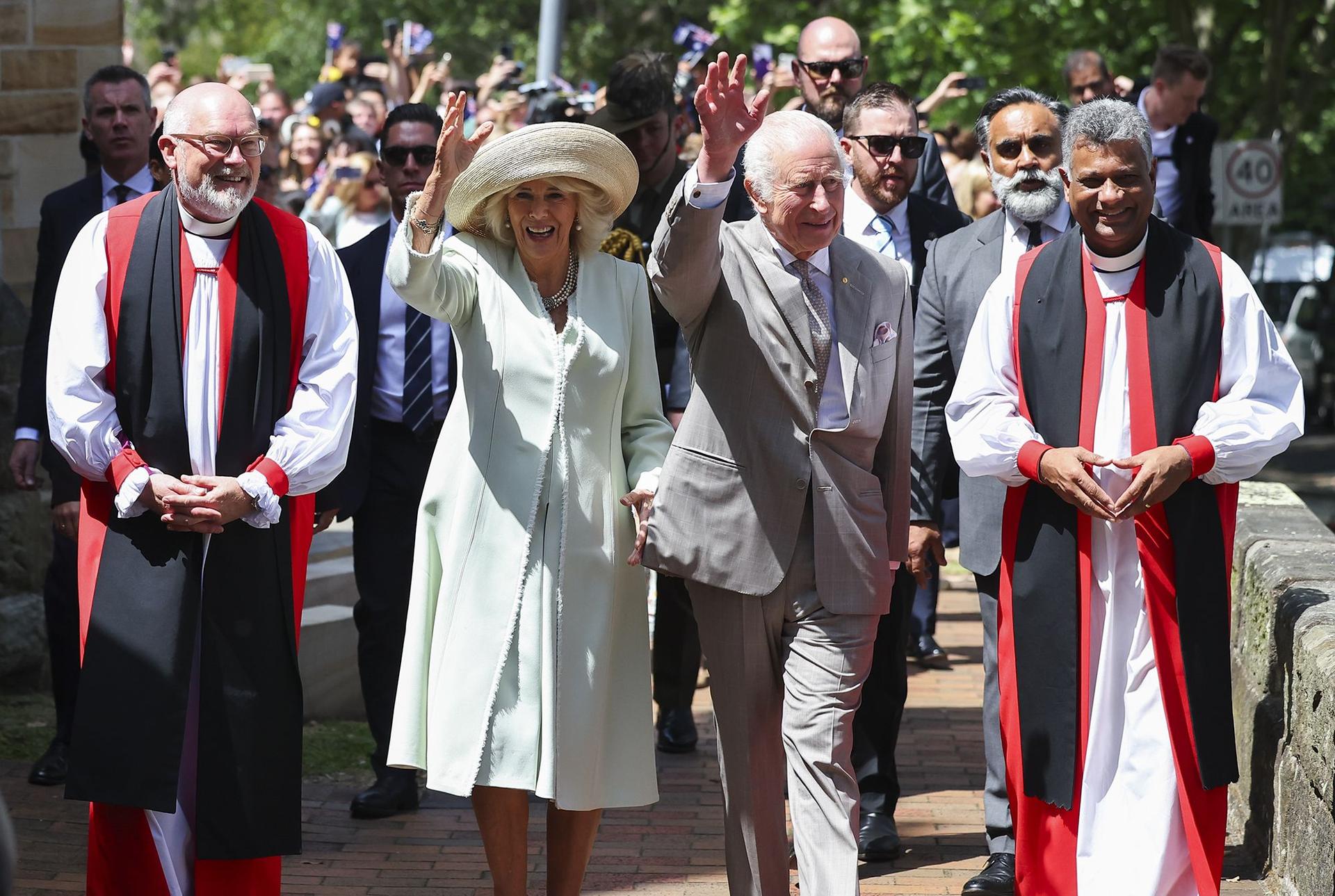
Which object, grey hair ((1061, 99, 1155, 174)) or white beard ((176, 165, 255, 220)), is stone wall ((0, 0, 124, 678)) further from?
grey hair ((1061, 99, 1155, 174))

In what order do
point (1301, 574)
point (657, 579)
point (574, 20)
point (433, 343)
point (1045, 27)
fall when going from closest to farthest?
point (1301, 574) < point (433, 343) < point (657, 579) < point (1045, 27) < point (574, 20)

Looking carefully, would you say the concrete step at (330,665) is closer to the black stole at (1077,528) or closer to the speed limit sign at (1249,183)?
the black stole at (1077,528)

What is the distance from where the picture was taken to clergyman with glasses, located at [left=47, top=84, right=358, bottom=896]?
4781mm

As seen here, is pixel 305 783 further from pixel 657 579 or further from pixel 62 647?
pixel 657 579

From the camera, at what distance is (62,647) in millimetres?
6750

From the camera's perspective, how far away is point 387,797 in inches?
257

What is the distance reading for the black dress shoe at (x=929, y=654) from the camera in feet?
29.5

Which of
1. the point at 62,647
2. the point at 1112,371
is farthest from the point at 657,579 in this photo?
the point at 1112,371

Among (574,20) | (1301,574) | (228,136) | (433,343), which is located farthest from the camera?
(574,20)

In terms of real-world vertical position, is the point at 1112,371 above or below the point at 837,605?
above

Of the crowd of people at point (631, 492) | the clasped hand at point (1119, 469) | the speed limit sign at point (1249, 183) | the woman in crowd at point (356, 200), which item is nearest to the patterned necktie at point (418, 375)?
the crowd of people at point (631, 492)

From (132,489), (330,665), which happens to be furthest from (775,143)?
(330,665)

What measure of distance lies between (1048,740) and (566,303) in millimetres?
1761

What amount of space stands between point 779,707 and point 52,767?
Result: 2.98m
